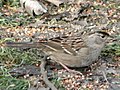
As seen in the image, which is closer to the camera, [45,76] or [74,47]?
[45,76]

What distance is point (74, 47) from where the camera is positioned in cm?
565

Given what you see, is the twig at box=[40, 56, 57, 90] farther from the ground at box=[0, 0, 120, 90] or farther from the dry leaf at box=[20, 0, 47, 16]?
the dry leaf at box=[20, 0, 47, 16]

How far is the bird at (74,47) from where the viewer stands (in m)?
5.59

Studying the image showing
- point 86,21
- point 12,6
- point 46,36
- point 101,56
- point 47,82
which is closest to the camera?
point 47,82

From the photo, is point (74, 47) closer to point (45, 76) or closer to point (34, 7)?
point (45, 76)

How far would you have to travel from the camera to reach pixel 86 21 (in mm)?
6898

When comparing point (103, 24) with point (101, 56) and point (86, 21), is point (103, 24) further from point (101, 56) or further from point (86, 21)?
point (101, 56)

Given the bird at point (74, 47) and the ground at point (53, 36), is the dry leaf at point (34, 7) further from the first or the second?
the bird at point (74, 47)

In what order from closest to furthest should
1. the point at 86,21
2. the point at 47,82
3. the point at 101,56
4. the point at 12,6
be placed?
1. the point at 47,82
2. the point at 101,56
3. the point at 86,21
4. the point at 12,6

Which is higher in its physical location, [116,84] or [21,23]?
[21,23]

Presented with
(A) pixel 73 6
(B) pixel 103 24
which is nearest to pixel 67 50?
(B) pixel 103 24

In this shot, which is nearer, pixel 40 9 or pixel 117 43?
pixel 117 43

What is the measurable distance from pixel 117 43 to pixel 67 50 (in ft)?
2.74

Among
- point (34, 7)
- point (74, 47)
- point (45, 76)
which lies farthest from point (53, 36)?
point (45, 76)
